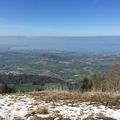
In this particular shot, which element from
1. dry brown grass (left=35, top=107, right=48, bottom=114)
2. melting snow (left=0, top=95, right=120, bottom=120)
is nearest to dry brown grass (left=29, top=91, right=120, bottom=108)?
melting snow (left=0, top=95, right=120, bottom=120)

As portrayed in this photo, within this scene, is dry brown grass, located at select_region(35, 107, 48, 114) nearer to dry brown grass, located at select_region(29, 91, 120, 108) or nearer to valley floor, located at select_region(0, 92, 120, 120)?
valley floor, located at select_region(0, 92, 120, 120)

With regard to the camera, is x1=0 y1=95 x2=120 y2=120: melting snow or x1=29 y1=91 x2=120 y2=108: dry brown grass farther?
x1=29 y1=91 x2=120 y2=108: dry brown grass

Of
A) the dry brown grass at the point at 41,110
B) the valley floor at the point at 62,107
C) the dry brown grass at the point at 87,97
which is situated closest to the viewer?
the valley floor at the point at 62,107

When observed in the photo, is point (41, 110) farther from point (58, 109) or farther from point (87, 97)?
point (87, 97)

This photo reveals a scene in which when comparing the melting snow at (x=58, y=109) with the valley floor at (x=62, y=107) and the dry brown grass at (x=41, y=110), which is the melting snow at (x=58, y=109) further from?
the dry brown grass at (x=41, y=110)

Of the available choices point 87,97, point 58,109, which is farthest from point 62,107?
point 87,97

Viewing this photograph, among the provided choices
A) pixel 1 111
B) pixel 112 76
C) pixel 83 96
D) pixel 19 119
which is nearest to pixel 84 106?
pixel 83 96

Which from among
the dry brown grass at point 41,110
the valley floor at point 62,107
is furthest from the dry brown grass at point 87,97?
the dry brown grass at point 41,110

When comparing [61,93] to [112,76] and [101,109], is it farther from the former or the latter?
[112,76]
